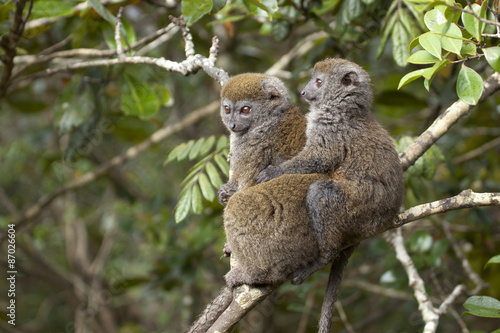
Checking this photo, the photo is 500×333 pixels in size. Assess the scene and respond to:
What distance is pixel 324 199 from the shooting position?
334 centimetres

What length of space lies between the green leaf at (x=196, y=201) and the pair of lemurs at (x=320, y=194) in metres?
0.34

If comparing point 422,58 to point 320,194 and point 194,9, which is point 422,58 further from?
point 194,9

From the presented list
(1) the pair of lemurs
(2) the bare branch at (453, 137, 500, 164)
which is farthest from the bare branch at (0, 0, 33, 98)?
(2) the bare branch at (453, 137, 500, 164)

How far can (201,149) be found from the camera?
4.44 meters

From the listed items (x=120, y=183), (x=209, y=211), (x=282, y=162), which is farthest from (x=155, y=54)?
(x=282, y=162)

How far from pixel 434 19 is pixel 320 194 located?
1.35 meters

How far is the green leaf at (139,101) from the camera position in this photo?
5.29 meters

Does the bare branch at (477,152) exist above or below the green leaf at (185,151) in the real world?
below

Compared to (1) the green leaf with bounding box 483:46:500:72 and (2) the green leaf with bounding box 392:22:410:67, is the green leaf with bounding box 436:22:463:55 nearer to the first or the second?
(1) the green leaf with bounding box 483:46:500:72

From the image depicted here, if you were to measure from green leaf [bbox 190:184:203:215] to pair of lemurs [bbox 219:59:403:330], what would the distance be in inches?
13.2

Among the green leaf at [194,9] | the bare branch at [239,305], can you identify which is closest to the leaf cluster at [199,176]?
the bare branch at [239,305]

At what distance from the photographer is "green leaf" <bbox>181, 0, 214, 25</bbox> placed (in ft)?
12.3

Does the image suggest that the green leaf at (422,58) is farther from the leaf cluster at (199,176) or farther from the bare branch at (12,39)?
the bare branch at (12,39)

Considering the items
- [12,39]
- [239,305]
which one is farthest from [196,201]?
[12,39]
